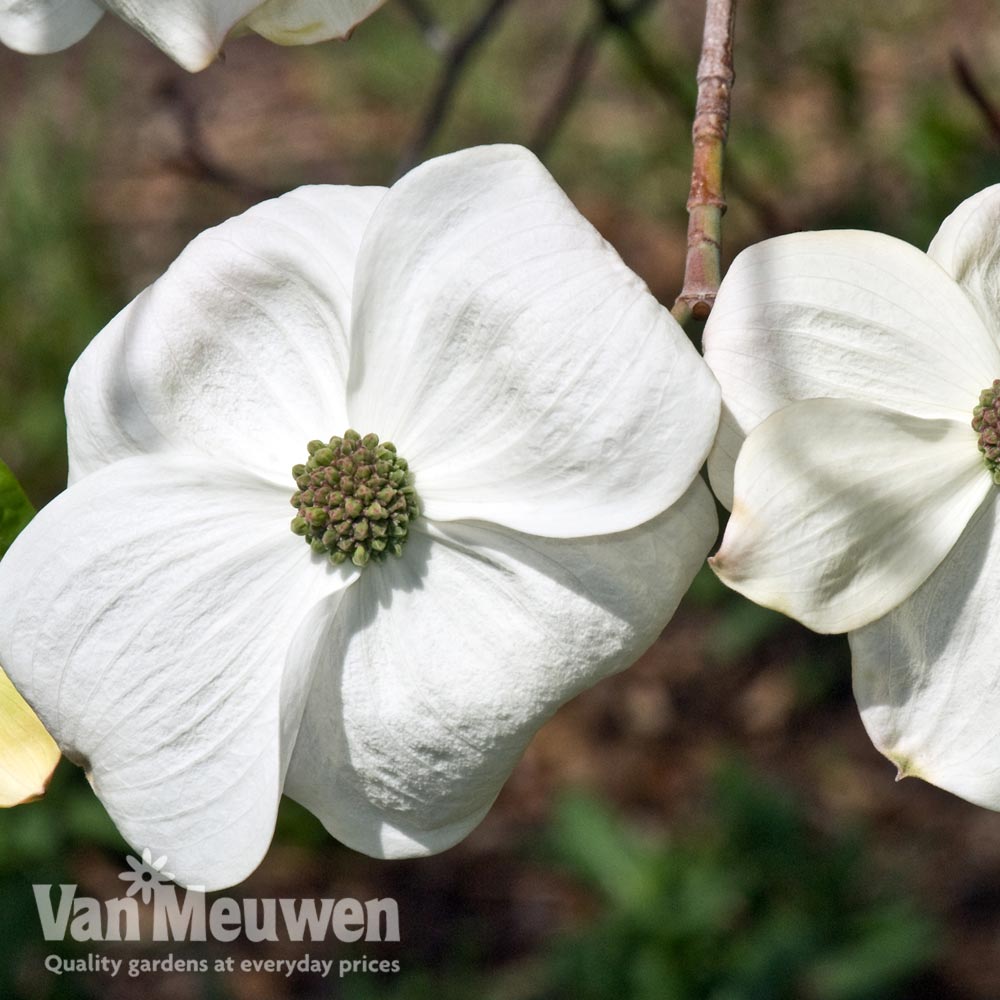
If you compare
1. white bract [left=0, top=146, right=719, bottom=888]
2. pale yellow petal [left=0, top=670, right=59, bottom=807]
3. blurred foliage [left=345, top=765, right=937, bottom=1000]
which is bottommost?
blurred foliage [left=345, top=765, right=937, bottom=1000]

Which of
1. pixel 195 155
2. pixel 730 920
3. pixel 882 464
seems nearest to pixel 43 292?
pixel 195 155

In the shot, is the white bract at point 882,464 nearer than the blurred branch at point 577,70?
Yes

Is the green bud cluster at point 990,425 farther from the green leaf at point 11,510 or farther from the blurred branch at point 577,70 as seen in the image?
the blurred branch at point 577,70

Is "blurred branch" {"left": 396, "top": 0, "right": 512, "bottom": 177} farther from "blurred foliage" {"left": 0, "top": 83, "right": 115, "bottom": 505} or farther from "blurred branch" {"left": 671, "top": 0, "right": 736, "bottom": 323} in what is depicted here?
"blurred foliage" {"left": 0, "top": 83, "right": 115, "bottom": 505}

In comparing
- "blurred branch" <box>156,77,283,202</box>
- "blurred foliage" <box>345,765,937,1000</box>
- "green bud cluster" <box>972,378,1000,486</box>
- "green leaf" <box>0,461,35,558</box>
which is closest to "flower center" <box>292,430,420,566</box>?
"green leaf" <box>0,461,35,558</box>

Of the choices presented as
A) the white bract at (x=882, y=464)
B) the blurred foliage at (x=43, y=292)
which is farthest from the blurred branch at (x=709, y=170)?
the blurred foliage at (x=43, y=292)

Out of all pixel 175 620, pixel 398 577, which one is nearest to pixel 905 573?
pixel 398 577
